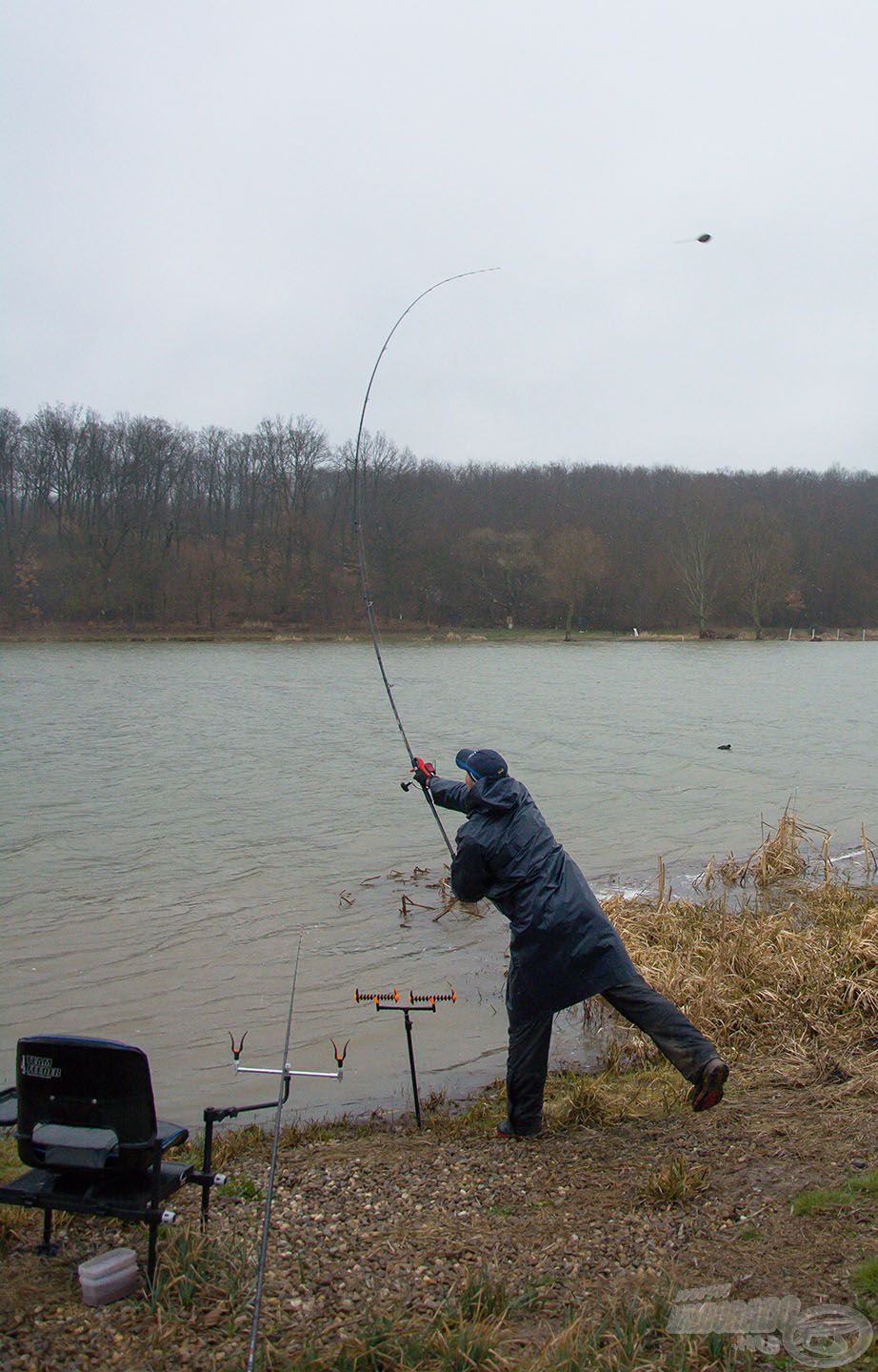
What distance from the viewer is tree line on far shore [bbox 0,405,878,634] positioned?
52.6m

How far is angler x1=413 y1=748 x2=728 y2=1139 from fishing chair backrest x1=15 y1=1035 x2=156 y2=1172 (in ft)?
6.01

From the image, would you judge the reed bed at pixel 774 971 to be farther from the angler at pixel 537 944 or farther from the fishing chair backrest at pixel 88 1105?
the fishing chair backrest at pixel 88 1105

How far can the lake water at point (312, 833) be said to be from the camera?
7.20 metres

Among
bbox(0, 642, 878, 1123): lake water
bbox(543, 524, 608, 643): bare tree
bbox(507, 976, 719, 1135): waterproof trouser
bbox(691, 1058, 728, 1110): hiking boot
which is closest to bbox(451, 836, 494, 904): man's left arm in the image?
bbox(507, 976, 719, 1135): waterproof trouser

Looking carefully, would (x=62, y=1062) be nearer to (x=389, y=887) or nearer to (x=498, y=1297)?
(x=498, y=1297)

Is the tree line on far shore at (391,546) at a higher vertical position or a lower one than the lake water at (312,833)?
higher

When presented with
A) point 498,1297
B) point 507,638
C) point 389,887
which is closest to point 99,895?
point 389,887

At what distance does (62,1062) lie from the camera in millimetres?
3395

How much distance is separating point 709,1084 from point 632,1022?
43 cm

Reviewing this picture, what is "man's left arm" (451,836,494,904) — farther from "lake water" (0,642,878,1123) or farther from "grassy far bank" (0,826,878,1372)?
"lake water" (0,642,878,1123)

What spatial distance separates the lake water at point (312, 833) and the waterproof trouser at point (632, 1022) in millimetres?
1263

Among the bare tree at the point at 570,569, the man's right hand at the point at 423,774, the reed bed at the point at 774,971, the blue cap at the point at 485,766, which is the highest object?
the bare tree at the point at 570,569

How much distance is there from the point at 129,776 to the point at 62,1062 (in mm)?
14683

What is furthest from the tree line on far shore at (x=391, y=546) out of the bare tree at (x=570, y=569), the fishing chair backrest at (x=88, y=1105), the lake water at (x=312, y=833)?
the fishing chair backrest at (x=88, y=1105)
